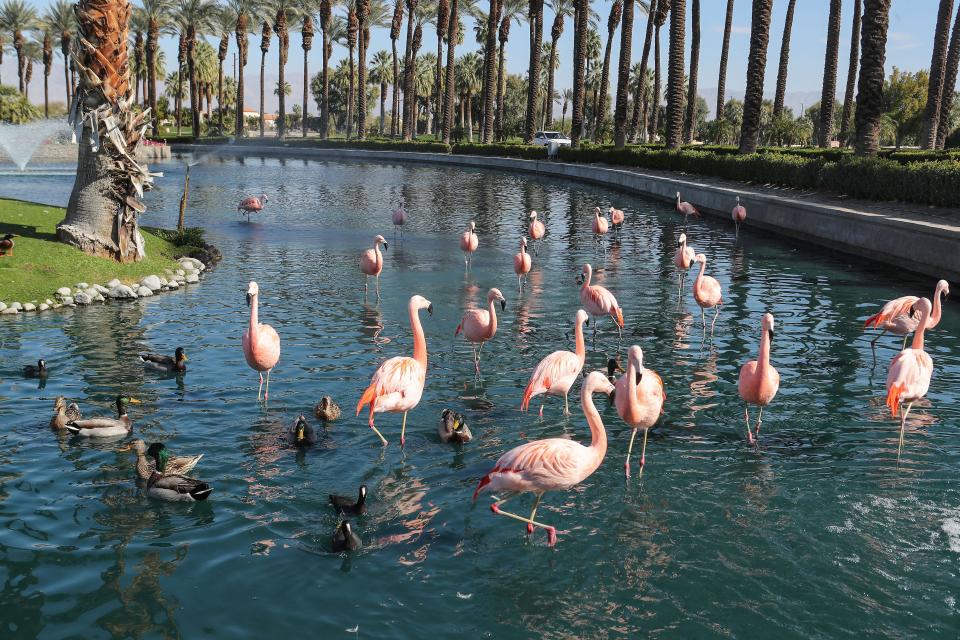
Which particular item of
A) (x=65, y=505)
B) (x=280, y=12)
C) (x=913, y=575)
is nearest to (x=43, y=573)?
(x=65, y=505)

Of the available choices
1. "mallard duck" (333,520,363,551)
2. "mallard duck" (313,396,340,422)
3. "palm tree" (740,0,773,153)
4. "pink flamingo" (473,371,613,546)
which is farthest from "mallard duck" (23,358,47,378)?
"palm tree" (740,0,773,153)

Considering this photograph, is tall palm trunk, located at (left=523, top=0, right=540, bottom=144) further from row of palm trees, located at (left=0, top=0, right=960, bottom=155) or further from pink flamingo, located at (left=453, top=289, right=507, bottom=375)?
pink flamingo, located at (left=453, top=289, right=507, bottom=375)

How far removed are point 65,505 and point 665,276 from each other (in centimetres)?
1542

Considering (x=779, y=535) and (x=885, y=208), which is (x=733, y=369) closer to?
(x=779, y=535)

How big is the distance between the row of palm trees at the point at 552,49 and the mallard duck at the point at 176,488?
84.2ft

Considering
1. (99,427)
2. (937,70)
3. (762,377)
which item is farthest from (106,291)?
(937,70)

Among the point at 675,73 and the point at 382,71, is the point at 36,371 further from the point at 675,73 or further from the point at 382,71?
the point at 382,71

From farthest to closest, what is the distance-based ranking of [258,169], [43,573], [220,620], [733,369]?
[258,169], [733,369], [43,573], [220,620]

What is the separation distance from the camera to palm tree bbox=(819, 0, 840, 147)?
48000 millimetres

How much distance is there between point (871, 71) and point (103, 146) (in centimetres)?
2282

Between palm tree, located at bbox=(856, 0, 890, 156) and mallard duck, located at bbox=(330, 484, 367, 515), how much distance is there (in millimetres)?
24775

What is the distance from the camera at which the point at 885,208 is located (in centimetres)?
2431

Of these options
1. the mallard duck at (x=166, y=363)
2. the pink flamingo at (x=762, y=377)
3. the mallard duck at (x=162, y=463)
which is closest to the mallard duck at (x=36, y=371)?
the mallard duck at (x=166, y=363)

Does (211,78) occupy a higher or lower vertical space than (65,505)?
higher
